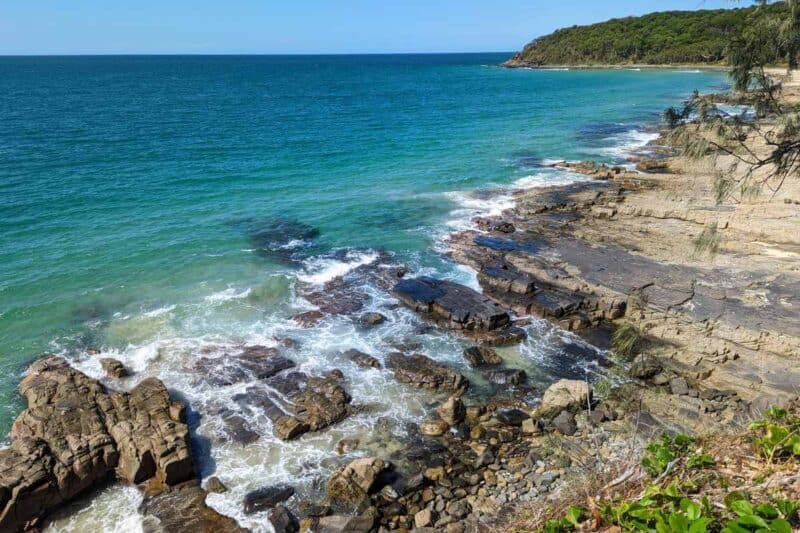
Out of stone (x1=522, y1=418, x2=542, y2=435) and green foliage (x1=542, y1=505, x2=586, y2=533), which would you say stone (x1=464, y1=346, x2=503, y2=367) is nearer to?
stone (x1=522, y1=418, x2=542, y2=435)

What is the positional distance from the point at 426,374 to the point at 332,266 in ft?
40.8

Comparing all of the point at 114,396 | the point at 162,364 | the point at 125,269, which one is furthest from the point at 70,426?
the point at 125,269

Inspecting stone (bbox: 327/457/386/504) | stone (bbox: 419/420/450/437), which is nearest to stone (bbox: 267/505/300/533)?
stone (bbox: 327/457/386/504)

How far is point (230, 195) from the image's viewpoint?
143ft

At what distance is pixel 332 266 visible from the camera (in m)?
31.8

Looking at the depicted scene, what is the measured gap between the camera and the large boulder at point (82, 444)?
1512 centimetres

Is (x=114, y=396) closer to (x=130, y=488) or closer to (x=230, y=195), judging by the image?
(x=130, y=488)

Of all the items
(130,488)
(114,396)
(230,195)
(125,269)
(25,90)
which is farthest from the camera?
(25,90)

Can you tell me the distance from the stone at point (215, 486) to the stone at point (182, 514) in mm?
240

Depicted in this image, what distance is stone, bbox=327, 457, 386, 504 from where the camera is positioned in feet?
51.6

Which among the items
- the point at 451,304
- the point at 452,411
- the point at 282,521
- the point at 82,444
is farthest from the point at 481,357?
the point at 82,444

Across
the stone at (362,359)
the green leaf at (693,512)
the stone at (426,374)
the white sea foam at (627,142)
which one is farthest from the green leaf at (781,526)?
the white sea foam at (627,142)

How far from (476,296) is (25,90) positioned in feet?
407

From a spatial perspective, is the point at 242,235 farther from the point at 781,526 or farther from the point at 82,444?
the point at 781,526
